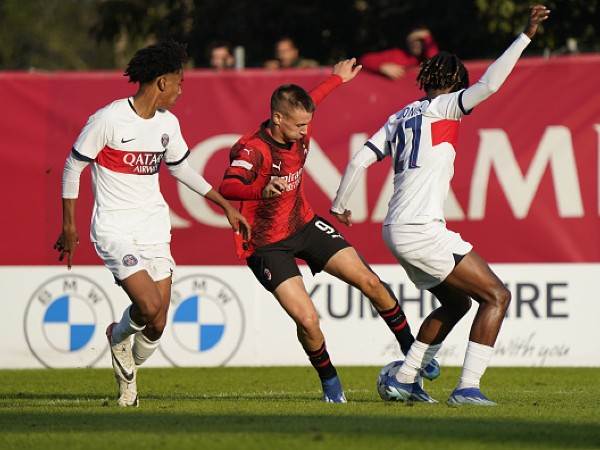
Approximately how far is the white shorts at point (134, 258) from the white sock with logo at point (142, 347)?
523 mm

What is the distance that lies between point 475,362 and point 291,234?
160 centimetres

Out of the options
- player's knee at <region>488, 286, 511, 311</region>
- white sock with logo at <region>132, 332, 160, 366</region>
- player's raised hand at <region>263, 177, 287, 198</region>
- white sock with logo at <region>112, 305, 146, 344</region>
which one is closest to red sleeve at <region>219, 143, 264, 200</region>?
player's raised hand at <region>263, 177, 287, 198</region>

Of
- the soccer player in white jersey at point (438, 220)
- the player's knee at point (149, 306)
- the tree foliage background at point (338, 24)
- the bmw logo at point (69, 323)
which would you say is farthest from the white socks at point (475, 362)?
the tree foliage background at point (338, 24)

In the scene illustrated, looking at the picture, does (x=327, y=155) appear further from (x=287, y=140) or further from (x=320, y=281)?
(x=287, y=140)

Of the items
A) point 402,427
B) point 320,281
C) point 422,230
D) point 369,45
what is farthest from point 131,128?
point 369,45

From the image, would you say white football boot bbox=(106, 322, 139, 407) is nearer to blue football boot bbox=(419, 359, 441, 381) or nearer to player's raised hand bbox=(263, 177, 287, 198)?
player's raised hand bbox=(263, 177, 287, 198)

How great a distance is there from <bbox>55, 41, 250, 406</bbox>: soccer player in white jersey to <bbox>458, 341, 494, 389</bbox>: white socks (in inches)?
66.4

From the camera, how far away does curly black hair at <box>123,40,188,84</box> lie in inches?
391

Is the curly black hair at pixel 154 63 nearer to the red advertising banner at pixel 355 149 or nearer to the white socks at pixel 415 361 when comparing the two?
the white socks at pixel 415 361

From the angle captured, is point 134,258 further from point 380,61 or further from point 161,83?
point 380,61

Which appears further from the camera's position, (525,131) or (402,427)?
(525,131)

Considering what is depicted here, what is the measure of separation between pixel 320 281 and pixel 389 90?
1941 mm

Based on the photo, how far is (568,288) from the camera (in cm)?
1367

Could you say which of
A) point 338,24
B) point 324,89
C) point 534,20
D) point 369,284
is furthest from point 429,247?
point 338,24
